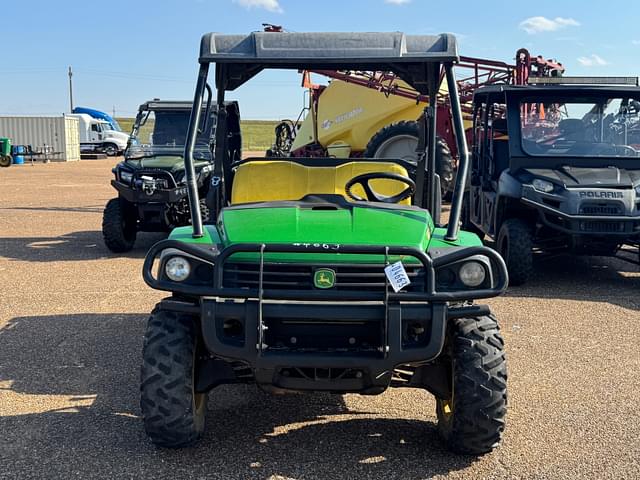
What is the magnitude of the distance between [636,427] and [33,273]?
6.30 metres

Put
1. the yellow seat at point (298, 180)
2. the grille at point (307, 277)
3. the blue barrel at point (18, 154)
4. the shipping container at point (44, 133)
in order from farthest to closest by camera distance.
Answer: the shipping container at point (44, 133)
the blue barrel at point (18, 154)
the yellow seat at point (298, 180)
the grille at point (307, 277)

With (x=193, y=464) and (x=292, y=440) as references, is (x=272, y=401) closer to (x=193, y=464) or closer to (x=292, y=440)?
(x=292, y=440)

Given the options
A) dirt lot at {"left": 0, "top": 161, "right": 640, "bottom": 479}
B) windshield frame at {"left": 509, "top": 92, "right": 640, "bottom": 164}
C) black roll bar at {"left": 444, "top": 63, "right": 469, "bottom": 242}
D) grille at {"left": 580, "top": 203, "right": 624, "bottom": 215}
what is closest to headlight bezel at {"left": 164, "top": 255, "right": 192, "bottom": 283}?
dirt lot at {"left": 0, "top": 161, "right": 640, "bottom": 479}

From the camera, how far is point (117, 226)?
29.6 feet

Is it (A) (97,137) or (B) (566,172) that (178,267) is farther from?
(A) (97,137)

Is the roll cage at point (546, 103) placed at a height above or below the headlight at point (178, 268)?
above

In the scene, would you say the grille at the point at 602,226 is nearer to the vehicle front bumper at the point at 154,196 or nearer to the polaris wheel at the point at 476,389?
the polaris wheel at the point at 476,389

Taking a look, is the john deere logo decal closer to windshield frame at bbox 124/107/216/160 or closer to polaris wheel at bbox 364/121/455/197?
windshield frame at bbox 124/107/216/160

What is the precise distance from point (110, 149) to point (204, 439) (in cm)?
3904

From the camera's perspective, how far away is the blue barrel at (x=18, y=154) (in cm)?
3269

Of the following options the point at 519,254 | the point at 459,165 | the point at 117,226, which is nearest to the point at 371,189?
the point at 459,165

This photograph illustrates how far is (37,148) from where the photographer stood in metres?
35.7

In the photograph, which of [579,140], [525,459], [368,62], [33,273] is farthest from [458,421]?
[33,273]

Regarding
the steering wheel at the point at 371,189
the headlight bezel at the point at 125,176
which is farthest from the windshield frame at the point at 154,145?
the steering wheel at the point at 371,189
